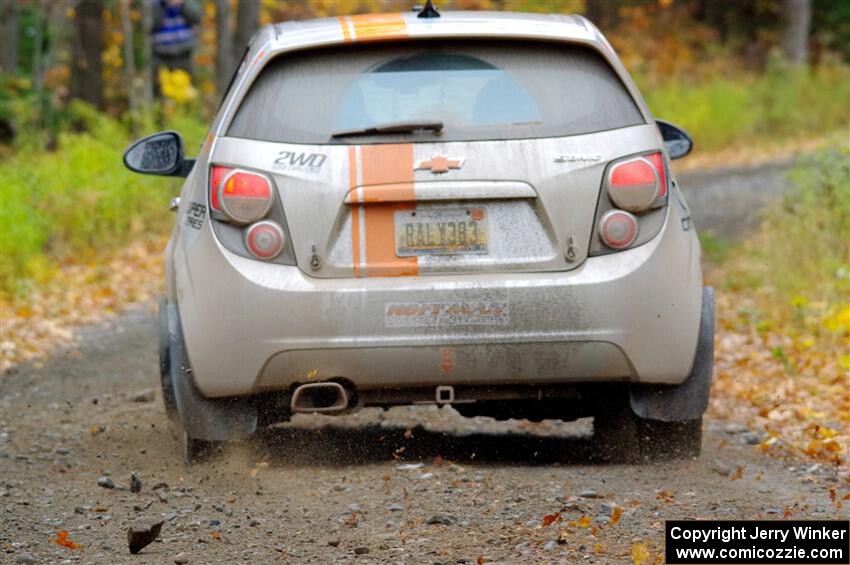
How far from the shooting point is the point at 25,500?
578 cm

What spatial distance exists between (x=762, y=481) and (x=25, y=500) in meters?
2.75

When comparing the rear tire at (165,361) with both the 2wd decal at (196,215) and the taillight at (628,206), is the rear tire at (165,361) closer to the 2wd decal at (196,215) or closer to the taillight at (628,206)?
the 2wd decal at (196,215)

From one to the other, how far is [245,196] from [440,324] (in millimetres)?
831

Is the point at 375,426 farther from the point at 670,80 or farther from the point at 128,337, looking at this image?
the point at 670,80

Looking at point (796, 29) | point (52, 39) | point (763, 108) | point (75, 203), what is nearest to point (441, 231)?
point (75, 203)

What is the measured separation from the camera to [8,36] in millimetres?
24078

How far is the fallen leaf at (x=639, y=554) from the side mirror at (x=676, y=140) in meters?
2.69

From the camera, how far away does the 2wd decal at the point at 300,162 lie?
18.4 ft

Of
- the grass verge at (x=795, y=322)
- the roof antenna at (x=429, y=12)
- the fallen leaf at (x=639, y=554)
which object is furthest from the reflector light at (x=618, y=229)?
the grass verge at (x=795, y=322)

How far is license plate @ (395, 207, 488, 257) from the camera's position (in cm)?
559

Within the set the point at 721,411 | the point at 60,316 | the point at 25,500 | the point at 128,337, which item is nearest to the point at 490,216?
the point at 25,500

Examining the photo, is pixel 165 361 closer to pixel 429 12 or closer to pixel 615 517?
pixel 429 12

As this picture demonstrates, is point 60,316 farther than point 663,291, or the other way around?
point 60,316

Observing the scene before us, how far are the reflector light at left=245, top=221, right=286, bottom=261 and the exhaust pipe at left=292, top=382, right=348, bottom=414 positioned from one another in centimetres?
51
